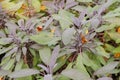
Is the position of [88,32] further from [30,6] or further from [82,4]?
[30,6]

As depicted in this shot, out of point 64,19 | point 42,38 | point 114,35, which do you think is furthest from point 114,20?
point 42,38

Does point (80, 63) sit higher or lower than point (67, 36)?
lower

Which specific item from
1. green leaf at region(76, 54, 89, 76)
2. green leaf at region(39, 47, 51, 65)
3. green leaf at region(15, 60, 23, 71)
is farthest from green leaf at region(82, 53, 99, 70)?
green leaf at region(15, 60, 23, 71)

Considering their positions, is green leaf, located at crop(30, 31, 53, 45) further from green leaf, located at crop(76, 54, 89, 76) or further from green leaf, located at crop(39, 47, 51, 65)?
green leaf, located at crop(76, 54, 89, 76)

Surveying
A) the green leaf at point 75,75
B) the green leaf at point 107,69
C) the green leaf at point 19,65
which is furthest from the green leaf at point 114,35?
the green leaf at point 19,65

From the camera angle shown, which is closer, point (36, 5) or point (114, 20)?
point (114, 20)

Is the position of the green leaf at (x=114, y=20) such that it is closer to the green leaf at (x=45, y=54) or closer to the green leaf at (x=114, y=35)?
the green leaf at (x=114, y=35)

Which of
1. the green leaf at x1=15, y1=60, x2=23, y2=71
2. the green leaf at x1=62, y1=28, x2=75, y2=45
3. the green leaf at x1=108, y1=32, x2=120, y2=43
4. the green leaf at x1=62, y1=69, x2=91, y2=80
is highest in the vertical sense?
the green leaf at x1=62, y1=28, x2=75, y2=45

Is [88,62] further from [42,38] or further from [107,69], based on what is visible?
[42,38]

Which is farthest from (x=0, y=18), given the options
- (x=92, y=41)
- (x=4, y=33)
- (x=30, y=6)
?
(x=92, y=41)

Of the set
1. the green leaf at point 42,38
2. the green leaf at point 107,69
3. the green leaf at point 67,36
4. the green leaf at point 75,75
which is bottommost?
the green leaf at point 107,69
